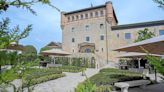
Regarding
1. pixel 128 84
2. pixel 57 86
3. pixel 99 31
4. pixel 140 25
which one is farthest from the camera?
pixel 99 31

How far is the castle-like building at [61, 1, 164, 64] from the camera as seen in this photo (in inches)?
1726

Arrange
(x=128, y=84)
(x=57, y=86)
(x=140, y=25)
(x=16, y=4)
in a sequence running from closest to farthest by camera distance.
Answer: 1. (x=16, y=4)
2. (x=128, y=84)
3. (x=57, y=86)
4. (x=140, y=25)

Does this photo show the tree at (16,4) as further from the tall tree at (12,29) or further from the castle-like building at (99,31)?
the castle-like building at (99,31)

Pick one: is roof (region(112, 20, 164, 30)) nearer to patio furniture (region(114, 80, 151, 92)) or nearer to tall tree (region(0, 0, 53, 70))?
patio furniture (region(114, 80, 151, 92))

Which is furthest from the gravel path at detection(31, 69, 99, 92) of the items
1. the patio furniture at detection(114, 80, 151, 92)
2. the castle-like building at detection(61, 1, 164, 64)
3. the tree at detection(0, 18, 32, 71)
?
the castle-like building at detection(61, 1, 164, 64)

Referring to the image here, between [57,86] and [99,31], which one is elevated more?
[99,31]

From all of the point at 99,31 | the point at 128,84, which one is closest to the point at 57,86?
the point at 128,84

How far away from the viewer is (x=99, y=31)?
4591 cm

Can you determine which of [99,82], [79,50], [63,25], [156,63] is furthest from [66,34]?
[156,63]

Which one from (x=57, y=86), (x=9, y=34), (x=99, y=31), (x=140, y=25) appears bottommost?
(x=57, y=86)

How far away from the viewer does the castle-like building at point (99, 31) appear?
43844mm

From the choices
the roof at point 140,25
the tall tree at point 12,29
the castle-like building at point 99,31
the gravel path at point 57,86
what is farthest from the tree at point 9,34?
the roof at point 140,25

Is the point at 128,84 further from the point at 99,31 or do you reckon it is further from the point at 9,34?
the point at 99,31

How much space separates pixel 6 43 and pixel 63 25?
160 ft
